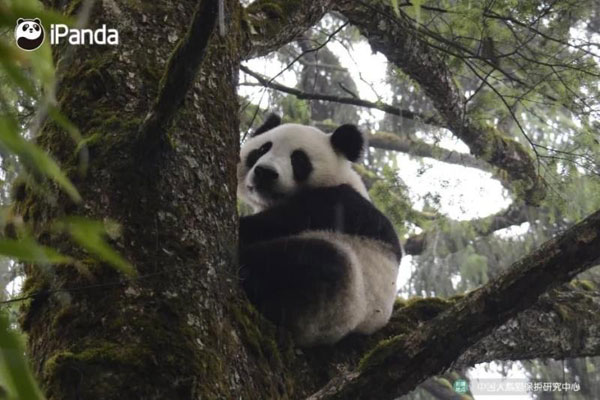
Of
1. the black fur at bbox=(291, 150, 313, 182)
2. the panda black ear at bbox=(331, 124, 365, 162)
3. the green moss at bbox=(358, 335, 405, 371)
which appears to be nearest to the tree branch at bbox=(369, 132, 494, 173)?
the panda black ear at bbox=(331, 124, 365, 162)

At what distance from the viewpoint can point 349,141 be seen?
20.8 ft

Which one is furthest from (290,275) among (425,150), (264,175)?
(425,150)

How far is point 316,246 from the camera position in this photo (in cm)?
463

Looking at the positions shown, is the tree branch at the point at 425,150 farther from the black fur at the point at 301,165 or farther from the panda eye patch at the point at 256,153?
the panda eye patch at the point at 256,153

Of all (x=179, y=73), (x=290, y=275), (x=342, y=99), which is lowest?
(x=290, y=275)

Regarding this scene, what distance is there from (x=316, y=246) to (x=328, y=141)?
203 centimetres

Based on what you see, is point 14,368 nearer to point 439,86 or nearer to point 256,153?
point 256,153

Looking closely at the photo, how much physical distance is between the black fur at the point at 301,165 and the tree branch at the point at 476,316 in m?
3.06

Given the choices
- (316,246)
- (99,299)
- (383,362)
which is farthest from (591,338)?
(99,299)

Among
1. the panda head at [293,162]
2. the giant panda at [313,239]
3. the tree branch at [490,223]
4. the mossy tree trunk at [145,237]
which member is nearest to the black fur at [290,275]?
the giant panda at [313,239]

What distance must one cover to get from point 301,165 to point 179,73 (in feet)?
10.8

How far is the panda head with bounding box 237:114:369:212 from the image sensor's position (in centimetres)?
582

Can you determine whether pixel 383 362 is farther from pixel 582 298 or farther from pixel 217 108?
pixel 582 298

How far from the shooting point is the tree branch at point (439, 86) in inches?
252
